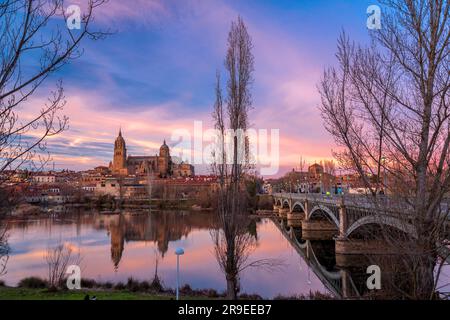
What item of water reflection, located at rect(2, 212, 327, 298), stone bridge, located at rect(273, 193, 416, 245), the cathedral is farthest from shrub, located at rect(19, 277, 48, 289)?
the cathedral

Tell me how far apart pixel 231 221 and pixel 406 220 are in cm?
541

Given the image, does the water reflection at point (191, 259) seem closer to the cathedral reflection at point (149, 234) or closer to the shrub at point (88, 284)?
the cathedral reflection at point (149, 234)

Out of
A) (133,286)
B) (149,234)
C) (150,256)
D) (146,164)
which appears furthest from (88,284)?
(146,164)

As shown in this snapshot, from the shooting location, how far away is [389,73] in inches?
227

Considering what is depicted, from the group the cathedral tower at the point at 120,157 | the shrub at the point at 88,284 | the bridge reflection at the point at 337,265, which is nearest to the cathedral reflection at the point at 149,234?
the shrub at the point at 88,284

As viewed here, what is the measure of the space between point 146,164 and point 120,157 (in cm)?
1700

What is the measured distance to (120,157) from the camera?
160625 mm

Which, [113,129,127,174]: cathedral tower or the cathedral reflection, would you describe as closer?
the cathedral reflection

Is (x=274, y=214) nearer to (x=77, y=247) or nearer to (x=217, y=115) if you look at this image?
(x=77, y=247)

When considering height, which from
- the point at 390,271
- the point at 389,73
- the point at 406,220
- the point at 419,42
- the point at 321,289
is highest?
the point at 419,42

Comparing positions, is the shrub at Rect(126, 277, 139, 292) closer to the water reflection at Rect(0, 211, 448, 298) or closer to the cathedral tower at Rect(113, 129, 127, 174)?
the water reflection at Rect(0, 211, 448, 298)

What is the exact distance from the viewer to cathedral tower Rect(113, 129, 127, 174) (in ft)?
522

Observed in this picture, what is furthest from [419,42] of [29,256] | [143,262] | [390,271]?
[29,256]

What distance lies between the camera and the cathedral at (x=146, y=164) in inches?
6031
